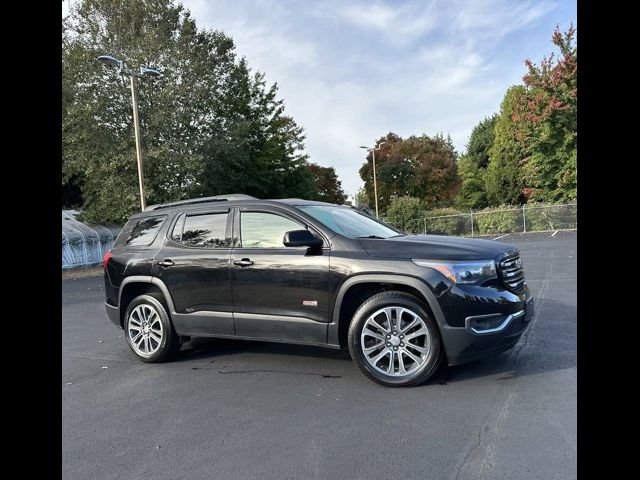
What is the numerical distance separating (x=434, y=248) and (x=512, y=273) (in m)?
0.80

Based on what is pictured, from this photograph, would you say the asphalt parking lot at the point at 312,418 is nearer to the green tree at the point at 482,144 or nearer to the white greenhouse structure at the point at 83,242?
the white greenhouse structure at the point at 83,242

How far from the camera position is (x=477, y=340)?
4.29 meters

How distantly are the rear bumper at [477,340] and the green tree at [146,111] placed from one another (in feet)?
67.2

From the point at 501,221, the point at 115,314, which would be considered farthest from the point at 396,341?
the point at 501,221

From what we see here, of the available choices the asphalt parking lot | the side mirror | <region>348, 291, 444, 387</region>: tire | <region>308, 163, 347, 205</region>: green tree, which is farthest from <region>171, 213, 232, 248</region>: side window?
A: <region>308, 163, 347, 205</region>: green tree

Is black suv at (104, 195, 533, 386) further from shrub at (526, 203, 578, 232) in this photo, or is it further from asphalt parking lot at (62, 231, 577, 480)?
shrub at (526, 203, 578, 232)

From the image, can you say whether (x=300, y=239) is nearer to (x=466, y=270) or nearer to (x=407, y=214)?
(x=466, y=270)

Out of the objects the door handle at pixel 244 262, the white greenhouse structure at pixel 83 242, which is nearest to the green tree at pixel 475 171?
the white greenhouse structure at pixel 83 242

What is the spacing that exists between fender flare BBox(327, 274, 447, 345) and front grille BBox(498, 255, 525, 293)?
0.70m
